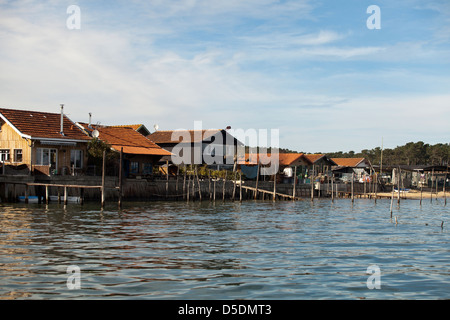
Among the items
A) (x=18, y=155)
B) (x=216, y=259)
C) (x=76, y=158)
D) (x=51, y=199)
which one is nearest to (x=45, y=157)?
(x=18, y=155)

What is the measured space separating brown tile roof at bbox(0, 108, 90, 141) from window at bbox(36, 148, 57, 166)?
52.4 inches

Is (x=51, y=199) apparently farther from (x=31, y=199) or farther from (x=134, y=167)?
(x=134, y=167)

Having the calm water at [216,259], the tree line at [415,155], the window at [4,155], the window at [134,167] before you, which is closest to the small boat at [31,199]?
the window at [4,155]

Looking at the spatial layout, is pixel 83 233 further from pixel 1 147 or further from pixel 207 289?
pixel 1 147

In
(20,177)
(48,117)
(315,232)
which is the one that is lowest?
(315,232)

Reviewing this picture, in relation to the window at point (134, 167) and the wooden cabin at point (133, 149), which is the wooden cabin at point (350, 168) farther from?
the window at point (134, 167)

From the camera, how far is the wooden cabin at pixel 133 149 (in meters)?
49.3

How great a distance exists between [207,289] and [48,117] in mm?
37912

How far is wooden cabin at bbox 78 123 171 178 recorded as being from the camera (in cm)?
4934

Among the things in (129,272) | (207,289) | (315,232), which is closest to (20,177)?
(315,232)

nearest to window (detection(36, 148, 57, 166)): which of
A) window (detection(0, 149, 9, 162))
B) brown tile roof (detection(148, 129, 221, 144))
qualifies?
window (detection(0, 149, 9, 162))

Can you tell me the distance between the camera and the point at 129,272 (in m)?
13.8

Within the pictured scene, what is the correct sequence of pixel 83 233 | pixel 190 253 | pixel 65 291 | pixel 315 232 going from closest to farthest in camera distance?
pixel 65 291 < pixel 190 253 < pixel 83 233 < pixel 315 232
